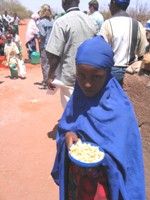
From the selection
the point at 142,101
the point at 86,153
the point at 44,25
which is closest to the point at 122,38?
the point at 142,101

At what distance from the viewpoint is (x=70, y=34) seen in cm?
508

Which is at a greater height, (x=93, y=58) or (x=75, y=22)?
(x=93, y=58)

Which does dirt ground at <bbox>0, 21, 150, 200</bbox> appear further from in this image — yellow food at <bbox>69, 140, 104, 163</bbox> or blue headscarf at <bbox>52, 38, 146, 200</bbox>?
yellow food at <bbox>69, 140, 104, 163</bbox>

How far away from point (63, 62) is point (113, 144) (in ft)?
9.50

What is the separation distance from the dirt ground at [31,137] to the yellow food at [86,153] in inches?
70.2

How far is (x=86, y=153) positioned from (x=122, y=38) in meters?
2.55

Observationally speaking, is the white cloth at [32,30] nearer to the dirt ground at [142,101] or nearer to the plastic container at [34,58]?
the plastic container at [34,58]

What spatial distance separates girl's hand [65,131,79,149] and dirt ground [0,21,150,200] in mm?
1726

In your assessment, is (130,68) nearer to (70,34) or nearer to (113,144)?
(70,34)

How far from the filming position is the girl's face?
8.09 feet

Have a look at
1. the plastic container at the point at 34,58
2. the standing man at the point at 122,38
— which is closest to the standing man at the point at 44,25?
the plastic container at the point at 34,58

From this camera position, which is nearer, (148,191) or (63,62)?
(148,191)

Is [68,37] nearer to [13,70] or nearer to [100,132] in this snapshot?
[100,132]

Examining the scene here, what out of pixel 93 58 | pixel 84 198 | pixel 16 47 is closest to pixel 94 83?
pixel 93 58
